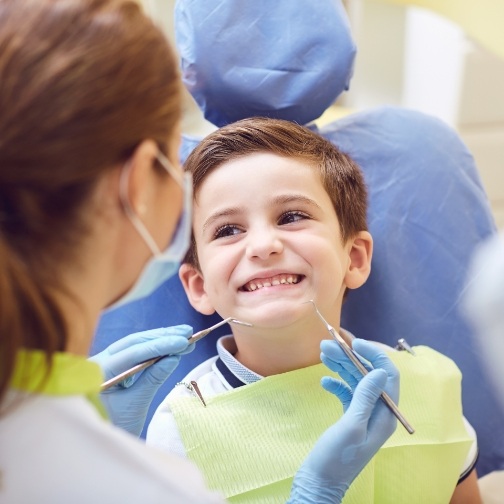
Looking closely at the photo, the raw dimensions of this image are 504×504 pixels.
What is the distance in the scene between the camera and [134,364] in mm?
1304

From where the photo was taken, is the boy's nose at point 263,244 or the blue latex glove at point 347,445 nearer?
the blue latex glove at point 347,445

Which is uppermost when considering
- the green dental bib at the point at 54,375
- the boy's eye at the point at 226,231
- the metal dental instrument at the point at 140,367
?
the green dental bib at the point at 54,375

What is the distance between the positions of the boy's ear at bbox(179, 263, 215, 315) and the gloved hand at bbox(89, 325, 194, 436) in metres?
0.13

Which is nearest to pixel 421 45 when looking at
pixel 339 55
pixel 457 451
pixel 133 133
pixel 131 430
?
pixel 339 55

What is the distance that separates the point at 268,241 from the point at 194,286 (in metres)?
0.25

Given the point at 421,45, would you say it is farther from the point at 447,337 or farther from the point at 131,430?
the point at 131,430

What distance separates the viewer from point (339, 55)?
162 cm

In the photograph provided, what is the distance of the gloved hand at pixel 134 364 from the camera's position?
1.29 meters

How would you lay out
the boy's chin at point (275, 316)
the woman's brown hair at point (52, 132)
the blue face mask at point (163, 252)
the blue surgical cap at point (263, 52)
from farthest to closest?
the blue surgical cap at point (263, 52) → the boy's chin at point (275, 316) → the blue face mask at point (163, 252) → the woman's brown hair at point (52, 132)

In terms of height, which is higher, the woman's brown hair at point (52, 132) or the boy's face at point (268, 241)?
the woman's brown hair at point (52, 132)

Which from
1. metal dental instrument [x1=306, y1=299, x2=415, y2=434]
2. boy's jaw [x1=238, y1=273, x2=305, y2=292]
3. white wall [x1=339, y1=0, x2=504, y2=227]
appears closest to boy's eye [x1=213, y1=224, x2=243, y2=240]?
boy's jaw [x1=238, y1=273, x2=305, y2=292]

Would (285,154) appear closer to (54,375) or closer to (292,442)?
(292,442)

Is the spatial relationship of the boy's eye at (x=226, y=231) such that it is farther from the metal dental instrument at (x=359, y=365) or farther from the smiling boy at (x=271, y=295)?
the metal dental instrument at (x=359, y=365)

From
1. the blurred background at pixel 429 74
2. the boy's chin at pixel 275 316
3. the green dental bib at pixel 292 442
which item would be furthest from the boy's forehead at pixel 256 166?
the blurred background at pixel 429 74
